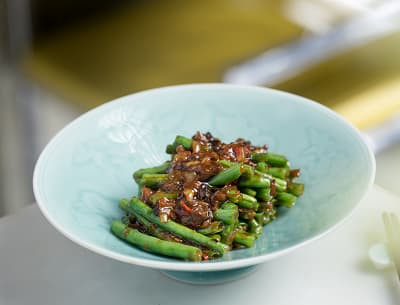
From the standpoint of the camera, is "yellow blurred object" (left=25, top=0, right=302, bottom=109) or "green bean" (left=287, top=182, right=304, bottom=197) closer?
"green bean" (left=287, top=182, right=304, bottom=197)

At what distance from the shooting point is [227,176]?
87 centimetres

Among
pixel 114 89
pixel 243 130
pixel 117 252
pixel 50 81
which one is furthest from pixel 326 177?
pixel 50 81

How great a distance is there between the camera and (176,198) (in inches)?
34.1

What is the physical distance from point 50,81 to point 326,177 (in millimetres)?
1503

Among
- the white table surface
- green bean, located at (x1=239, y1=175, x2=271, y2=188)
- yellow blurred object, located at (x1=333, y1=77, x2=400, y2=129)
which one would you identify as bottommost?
the white table surface

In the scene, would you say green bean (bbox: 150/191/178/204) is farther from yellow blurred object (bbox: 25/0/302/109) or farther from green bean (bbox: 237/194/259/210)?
yellow blurred object (bbox: 25/0/302/109)

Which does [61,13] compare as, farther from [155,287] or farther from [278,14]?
[155,287]

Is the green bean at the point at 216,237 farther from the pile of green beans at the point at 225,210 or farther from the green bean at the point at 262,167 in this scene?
the green bean at the point at 262,167

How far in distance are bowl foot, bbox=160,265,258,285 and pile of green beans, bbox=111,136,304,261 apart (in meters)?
0.03

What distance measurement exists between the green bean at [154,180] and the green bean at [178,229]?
1.4 inches

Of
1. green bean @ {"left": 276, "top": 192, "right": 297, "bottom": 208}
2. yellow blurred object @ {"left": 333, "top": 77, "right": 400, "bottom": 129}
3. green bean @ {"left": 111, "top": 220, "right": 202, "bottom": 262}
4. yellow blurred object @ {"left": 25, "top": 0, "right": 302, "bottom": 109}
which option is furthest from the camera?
yellow blurred object @ {"left": 25, "top": 0, "right": 302, "bottom": 109}

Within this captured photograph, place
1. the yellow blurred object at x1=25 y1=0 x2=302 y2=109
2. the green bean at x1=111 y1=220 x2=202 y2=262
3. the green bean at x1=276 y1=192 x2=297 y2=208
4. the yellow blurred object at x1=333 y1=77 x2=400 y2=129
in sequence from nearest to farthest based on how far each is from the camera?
1. the green bean at x1=111 y1=220 x2=202 y2=262
2. the green bean at x1=276 y1=192 x2=297 y2=208
3. the yellow blurred object at x1=333 y1=77 x2=400 y2=129
4. the yellow blurred object at x1=25 y1=0 x2=302 y2=109

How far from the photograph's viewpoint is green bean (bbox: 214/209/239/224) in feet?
2.76

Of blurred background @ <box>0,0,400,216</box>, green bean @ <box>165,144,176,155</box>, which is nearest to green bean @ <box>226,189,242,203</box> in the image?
green bean @ <box>165,144,176,155</box>
